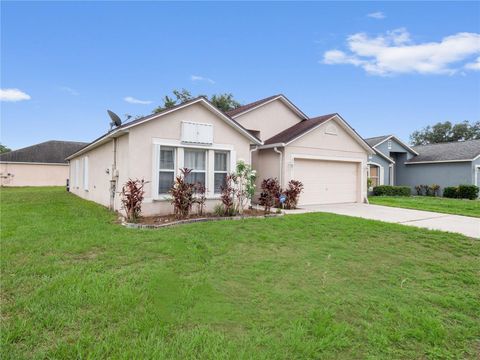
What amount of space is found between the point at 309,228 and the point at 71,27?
12.3m

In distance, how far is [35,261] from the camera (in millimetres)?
4836

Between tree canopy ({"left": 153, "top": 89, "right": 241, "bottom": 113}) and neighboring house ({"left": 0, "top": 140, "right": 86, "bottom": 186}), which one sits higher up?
tree canopy ({"left": 153, "top": 89, "right": 241, "bottom": 113})

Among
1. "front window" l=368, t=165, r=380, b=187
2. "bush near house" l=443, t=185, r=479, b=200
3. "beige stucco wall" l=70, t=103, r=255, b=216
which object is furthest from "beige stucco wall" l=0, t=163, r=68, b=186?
"bush near house" l=443, t=185, r=479, b=200

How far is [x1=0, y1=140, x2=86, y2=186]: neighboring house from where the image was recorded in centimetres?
3072

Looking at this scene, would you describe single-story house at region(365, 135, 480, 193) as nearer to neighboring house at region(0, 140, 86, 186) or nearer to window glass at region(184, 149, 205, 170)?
window glass at region(184, 149, 205, 170)

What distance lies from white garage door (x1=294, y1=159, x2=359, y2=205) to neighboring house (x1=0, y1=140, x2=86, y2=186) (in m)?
30.0

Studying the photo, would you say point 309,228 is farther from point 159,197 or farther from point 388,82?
point 388,82

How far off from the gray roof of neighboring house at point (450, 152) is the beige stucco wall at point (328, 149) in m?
11.8

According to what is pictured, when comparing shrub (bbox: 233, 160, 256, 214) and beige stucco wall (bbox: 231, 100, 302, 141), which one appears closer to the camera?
shrub (bbox: 233, 160, 256, 214)

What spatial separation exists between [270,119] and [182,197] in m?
8.56

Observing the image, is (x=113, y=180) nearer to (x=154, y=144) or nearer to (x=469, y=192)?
(x=154, y=144)

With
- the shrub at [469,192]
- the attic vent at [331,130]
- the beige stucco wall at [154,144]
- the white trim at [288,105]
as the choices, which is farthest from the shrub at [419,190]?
the beige stucco wall at [154,144]

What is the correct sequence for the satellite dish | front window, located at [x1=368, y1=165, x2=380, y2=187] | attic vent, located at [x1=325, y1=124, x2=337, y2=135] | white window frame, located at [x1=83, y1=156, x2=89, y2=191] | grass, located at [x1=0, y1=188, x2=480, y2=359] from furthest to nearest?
front window, located at [x1=368, y1=165, x2=380, y2=187] < white window frame, located at [x1=83, y1=156, x2=89, y2=191] < attic vent, located at [x1=325, y1=124, x2=337, y2=135] < the satellite dish < grass, located at [x1=0, y1=188, x2=480, y2=359]

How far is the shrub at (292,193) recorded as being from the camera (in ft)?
41.0
